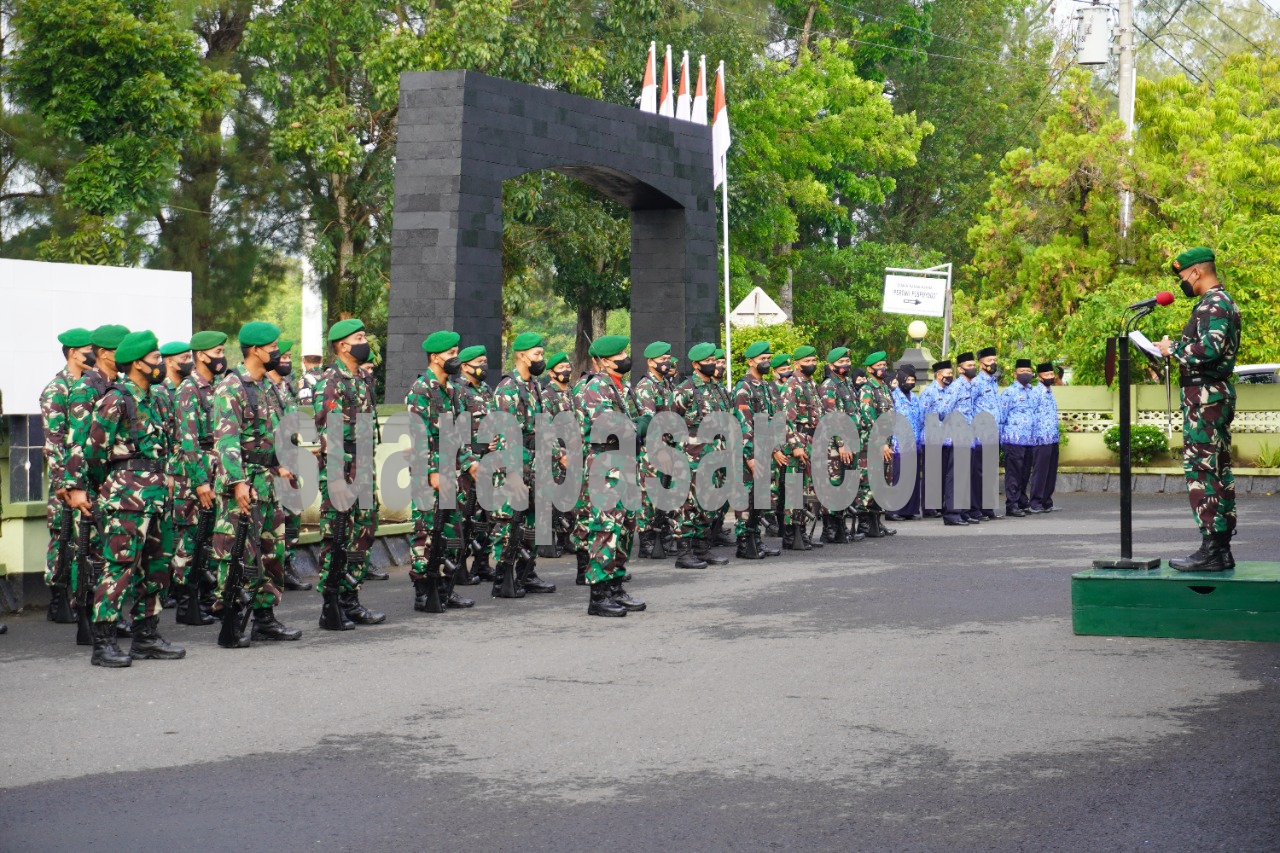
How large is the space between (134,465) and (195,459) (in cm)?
121

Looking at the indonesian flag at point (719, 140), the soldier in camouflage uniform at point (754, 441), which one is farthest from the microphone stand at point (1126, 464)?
the indonesian flag at point (719, 140)

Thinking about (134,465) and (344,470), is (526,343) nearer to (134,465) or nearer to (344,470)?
(344,470)

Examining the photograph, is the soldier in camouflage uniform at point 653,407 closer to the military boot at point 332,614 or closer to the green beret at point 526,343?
the green beret at point 526,343

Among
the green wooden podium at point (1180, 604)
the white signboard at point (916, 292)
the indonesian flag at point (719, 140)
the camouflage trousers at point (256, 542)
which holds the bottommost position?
the green wooden podium at point (1180, 604)

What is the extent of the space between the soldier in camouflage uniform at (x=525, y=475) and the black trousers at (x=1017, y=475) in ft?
26.8

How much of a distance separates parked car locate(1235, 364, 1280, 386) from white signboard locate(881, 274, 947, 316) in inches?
214

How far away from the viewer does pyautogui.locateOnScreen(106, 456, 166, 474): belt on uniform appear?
8719 mm

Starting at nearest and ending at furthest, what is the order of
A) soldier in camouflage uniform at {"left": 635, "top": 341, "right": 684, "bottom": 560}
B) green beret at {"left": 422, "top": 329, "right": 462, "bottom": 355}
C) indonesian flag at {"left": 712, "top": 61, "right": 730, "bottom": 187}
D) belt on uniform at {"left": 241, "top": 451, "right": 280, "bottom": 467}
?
belt on uniform at {"left": 241, "top": 451, "right": 280, "bottom": 467} → green beret at {"left": 422, "top": 329, "right": 462, "bottom": 355} → soldier in camouflage uniform at {"left": 635, "top": 341, "right": 684, "bottom": 560} → indonesian flag at {"left": 712, "top": 61, "right": 730, "bottom": 187}

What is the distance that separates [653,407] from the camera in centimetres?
1298

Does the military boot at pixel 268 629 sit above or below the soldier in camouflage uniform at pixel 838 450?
below

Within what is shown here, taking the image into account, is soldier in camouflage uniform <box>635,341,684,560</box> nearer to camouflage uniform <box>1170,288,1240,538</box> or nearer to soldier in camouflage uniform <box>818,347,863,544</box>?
soldier in camouflage uniform <box>818,347,863,544</box>

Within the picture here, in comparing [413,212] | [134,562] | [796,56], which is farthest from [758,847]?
[796,56]

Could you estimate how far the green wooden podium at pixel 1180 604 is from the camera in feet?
28.9

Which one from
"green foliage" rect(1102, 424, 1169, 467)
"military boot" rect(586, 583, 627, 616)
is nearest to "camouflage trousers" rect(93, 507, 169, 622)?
"military boot" rect(586, 583, 627, 616)
